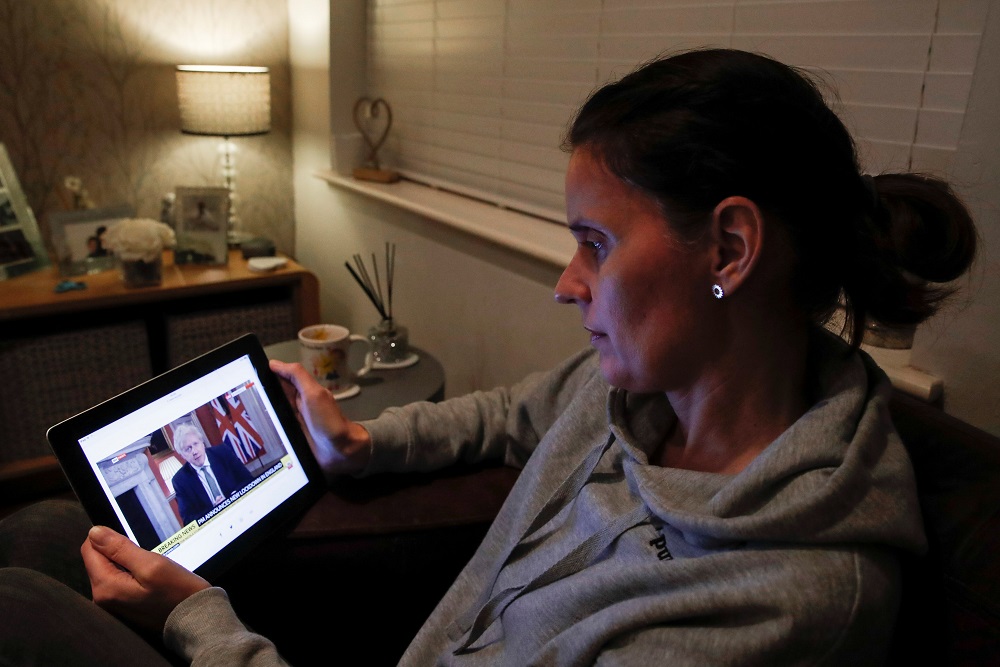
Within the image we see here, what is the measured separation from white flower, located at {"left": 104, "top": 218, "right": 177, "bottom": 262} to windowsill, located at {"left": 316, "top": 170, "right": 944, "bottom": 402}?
567 millimetres

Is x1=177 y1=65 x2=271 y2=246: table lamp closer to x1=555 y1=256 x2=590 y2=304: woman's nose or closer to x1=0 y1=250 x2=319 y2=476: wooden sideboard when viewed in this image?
x1=0 y1=250 x2=319 y2=476: wooden sideboard

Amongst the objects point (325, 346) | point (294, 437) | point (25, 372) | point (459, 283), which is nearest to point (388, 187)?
point (459, 283)

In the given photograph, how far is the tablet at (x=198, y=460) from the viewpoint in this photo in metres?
0.83

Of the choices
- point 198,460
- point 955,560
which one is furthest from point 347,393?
point 955,560

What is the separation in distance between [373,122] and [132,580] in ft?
6.07

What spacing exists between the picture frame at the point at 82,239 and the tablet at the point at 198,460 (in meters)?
1.34

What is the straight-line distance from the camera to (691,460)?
811 millimetres

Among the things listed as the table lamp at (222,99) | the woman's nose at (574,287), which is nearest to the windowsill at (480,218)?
the table lamp at (222,99)

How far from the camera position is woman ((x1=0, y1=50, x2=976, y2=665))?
1.98 feet

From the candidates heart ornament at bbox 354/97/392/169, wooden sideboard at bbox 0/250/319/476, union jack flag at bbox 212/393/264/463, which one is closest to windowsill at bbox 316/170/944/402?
heart ornament at bbox 354/97/392/169

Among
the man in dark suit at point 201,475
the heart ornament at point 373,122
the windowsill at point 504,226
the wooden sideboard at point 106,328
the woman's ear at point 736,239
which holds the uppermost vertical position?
the heart ornament at point 373,122

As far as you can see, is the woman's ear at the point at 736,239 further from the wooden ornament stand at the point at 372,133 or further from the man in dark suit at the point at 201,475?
the wooden ornament stand at the point at 372,133

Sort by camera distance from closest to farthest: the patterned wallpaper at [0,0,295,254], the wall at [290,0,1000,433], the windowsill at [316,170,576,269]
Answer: the wall at [290,0,1000,433] → the windowsill at [316,170,576,269] → the patterned wallpaper at [0,0,295,254]

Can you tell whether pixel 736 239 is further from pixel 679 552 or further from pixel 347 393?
pixel 347 393
